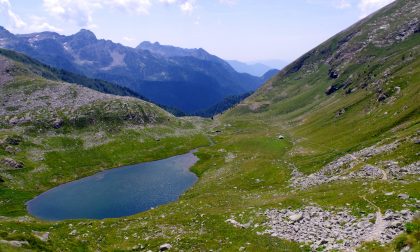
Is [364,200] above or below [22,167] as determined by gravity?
below

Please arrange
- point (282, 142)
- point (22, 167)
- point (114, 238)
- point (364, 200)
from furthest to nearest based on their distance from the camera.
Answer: point (282, 142), point (22, 167), point (114, 238), point (364, 200)

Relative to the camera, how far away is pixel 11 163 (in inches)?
5113

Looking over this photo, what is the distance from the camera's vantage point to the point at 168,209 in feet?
265

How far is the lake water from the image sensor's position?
322 ft

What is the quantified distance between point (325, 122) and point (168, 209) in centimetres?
10482

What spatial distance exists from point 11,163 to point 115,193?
4440 centimetres

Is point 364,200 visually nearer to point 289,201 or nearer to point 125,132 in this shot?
point 289,201

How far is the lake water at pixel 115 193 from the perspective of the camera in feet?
322

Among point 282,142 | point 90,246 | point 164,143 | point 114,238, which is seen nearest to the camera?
point 90,246

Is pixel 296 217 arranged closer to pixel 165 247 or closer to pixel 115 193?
pixel 165 247

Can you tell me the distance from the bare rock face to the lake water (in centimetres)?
1934

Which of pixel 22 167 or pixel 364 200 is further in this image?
pixel 22 167

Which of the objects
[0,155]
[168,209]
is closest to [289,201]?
[168,209]

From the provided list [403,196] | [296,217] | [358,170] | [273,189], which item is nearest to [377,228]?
[403,196]
